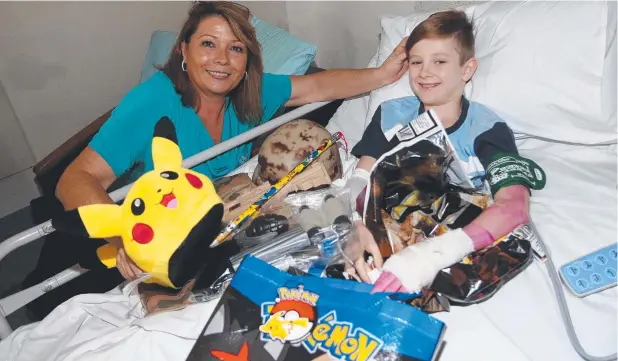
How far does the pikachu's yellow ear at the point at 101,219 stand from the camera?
0.88 meters

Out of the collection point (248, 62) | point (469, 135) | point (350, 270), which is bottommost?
point (350, 270)

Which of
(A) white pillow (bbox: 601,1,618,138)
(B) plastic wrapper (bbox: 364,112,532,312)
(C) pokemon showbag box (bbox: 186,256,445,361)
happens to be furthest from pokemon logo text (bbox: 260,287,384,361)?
(A) white pillow (bbox: 601,1,618,138)

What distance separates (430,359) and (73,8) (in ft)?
6.45

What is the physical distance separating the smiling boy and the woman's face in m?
0.41

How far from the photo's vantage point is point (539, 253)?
100 cm

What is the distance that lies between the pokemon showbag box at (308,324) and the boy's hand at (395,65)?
78 cm

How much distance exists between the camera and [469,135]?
120 centimetres

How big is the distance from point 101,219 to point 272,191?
16.4 inches

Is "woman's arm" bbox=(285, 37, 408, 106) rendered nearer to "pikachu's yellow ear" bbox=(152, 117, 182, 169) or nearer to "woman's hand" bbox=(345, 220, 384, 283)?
"woman's hand" bbox=(345, 220, 384, 283)

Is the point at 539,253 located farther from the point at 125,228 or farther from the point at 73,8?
the point at 73,8

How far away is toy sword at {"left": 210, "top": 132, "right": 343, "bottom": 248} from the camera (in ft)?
3.55

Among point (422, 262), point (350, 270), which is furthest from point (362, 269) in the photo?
point (422, 262)

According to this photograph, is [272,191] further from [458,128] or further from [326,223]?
[458,128]

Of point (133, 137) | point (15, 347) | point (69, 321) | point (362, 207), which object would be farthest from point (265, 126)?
point (15, 347)
